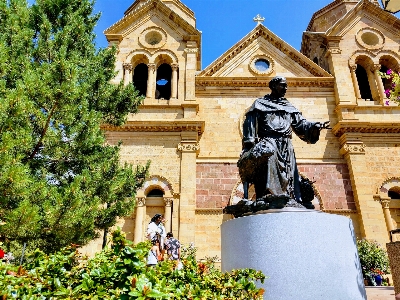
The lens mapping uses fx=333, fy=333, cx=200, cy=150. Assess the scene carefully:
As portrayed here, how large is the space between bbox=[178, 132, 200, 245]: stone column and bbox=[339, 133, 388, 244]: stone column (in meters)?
7.22

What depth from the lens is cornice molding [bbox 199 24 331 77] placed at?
1827 cm

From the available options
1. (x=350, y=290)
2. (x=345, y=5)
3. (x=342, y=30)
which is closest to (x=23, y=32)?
(x=350, y=290)

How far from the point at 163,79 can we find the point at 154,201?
779 cm

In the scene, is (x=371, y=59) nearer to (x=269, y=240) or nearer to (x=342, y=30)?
(x=342, y=30)

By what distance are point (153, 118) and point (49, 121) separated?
8899 mm

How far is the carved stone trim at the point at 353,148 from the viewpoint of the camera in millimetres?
15852

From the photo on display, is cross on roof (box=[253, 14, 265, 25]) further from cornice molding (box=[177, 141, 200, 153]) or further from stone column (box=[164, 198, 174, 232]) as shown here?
stone column (box=[164, 198, 174, 232])

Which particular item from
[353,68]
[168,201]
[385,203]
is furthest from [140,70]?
[385,203]

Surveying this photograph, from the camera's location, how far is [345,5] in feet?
75.3

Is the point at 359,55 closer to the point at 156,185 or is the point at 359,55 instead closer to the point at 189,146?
the point at 189,146

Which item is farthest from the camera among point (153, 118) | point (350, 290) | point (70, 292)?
point (153, 118)

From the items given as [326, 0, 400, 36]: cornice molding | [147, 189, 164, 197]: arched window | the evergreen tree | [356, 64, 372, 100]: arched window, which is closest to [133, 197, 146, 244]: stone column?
[147, 189, 164, 197]: arched window

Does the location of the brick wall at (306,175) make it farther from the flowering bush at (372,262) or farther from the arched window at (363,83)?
the arched window at (363,83)

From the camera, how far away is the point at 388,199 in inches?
592
